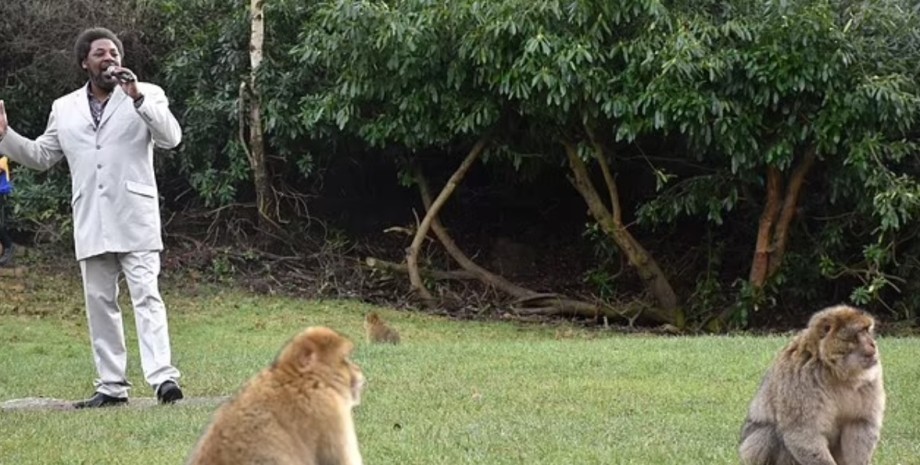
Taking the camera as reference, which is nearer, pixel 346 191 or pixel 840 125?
pixel 840 125

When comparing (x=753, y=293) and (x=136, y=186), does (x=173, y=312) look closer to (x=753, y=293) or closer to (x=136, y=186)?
(x=753, y=293)

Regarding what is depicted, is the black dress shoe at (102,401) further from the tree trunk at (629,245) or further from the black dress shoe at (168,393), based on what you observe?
the tree trunk at (629,245)

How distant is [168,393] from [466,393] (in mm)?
1897

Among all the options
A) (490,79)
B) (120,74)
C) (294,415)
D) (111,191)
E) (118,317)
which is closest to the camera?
(294,415)

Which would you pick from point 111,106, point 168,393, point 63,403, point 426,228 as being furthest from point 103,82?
point 426,228

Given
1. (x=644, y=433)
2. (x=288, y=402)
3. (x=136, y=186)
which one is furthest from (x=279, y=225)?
(x=288, y=402)

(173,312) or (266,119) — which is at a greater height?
(266,119)

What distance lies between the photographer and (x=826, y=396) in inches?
244

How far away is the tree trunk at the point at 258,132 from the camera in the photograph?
17.9 meters

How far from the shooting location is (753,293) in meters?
16.7

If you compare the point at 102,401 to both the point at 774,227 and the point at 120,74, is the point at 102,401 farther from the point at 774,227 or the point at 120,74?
the point at 774,227

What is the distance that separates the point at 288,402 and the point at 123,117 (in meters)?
4.66

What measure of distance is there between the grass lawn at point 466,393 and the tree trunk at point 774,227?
2.21m

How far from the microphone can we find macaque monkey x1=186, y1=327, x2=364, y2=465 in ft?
13.5
